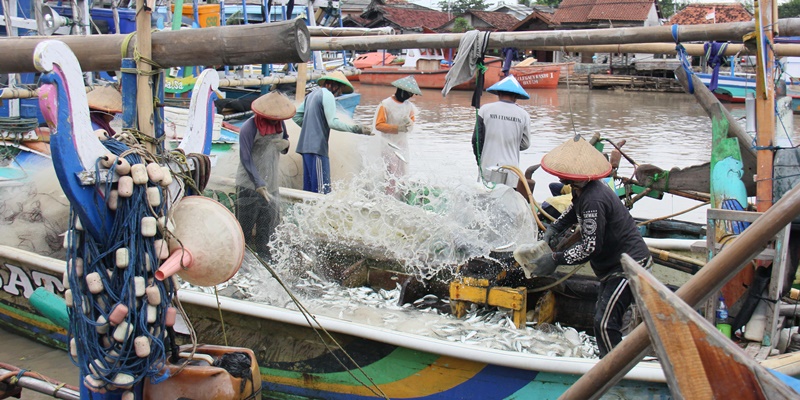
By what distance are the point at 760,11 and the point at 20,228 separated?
20.0 ft

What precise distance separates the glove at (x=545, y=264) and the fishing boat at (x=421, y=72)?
25581 mm

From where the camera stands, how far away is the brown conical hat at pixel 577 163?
423cm

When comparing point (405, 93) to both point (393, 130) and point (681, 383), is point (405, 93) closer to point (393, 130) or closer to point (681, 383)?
point (393, 130)

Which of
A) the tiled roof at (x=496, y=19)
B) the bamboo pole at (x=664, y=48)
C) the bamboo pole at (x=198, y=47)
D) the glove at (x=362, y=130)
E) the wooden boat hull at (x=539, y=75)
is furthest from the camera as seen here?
the tiled roof at (x=496, y=19)

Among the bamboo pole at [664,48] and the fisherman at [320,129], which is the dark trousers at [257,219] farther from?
the bamboo pole at [664,48]

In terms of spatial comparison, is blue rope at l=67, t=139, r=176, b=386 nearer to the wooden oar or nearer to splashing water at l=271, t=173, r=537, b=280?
the wooden oar

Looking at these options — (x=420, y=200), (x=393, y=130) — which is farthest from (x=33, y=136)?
(x=420, y=200)

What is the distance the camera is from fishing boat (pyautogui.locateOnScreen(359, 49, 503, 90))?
30641 millimetres

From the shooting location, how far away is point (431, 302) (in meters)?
5.39

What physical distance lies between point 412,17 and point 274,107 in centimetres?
3587

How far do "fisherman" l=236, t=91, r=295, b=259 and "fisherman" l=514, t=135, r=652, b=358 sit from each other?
9.54 feet

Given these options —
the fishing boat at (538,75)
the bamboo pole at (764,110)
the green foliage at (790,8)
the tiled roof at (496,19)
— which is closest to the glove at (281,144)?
the bamboo pole at (764,110)

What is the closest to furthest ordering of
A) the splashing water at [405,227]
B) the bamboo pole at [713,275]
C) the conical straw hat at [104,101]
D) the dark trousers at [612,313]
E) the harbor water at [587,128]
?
1. the bamboo pole at [713,275]
2. the dark trousers at [612,313]
3. the splashing water at [405,227]
4. the conical straw hat at [104,101]
5. the harbor water at [587,128]

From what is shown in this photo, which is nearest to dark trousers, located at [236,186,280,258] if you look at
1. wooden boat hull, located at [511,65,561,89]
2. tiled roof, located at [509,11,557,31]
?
wooden boat hull, located at [511,65,561,89]
